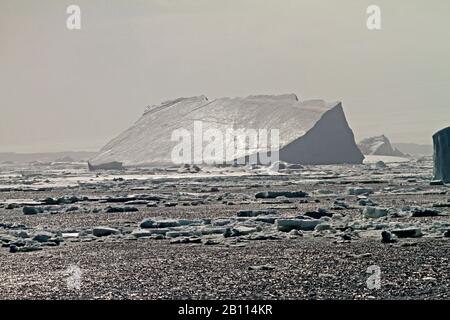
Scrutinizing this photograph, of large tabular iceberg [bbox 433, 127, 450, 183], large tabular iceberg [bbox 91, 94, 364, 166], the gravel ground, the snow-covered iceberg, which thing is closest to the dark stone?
large tabular iceberg [bbox 433, 127, 450, 183]

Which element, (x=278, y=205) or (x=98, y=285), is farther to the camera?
(x=278, y=205)

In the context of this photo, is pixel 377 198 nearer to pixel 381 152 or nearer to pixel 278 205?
pixel 278 205

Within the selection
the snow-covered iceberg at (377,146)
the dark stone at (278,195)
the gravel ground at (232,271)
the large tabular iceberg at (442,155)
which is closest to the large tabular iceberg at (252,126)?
the snow-covered iceberg at (377,146)

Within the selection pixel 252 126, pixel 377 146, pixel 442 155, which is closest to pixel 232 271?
pixel 442 155

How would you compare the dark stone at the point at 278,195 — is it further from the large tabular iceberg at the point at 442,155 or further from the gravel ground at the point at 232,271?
the gravel ground at the point at 232,271

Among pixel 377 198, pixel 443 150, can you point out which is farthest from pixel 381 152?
pixel 377 198

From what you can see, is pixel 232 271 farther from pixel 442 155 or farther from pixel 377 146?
pixel 377 146
